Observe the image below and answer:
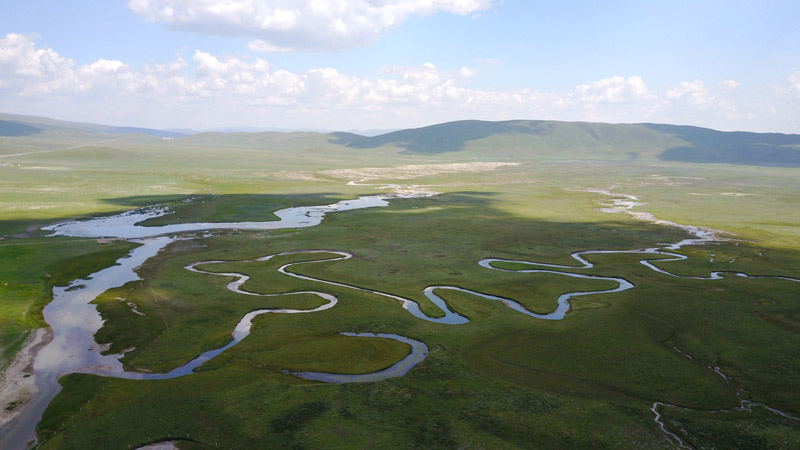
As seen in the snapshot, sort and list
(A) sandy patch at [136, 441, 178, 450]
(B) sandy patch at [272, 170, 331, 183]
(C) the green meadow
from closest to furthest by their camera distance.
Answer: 1. (A) sandy patch at [136, 441, 178, 450]
2. (C) the green meadow
3. (B) sandy patch at [272, 170, 331, 183]

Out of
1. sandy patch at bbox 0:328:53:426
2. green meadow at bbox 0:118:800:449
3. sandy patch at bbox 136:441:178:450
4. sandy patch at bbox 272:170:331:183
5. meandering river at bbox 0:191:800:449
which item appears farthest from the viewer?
sandy patch at bbox 272:170:331:183

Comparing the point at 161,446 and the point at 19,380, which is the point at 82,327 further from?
the point at 161,446

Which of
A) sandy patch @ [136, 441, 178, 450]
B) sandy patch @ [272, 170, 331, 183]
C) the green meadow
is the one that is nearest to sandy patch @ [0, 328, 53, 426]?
the green meadow

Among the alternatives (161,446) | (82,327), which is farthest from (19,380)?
(161,446)

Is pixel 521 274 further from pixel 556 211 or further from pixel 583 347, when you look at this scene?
pixel 556 211

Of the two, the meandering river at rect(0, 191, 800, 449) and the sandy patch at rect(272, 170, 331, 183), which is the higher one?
the sandy patch at rect(272, 170, 331, 183)

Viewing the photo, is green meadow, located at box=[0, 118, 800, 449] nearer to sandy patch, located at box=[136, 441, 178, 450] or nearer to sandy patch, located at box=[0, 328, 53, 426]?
sandy patch, located at box=[136, 441, 178, 450]

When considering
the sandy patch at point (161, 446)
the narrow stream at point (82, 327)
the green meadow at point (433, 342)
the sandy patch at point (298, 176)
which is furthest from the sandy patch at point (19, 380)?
the sandy patch at point (298, 176)

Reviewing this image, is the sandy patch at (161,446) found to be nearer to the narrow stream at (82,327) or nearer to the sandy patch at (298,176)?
the narrow stream at (82,327)
